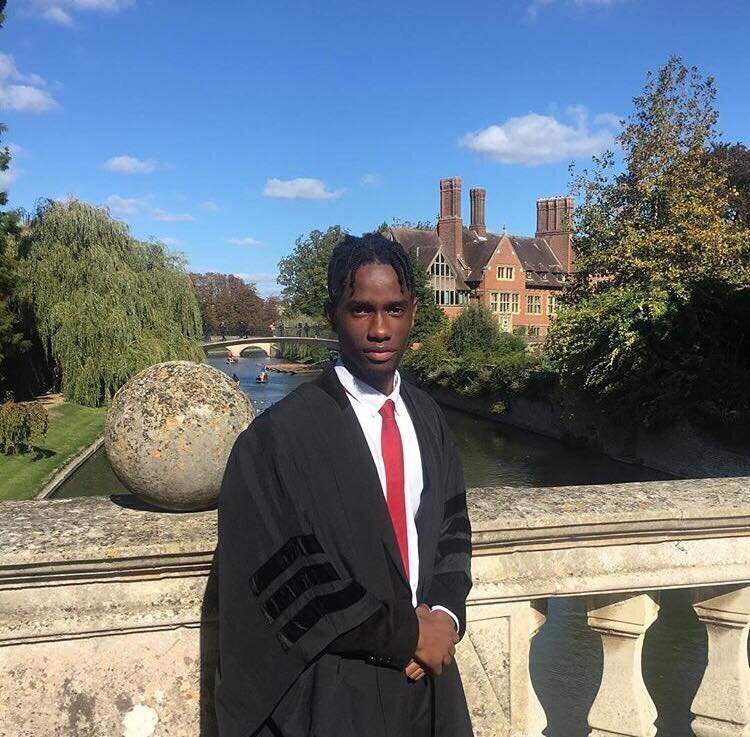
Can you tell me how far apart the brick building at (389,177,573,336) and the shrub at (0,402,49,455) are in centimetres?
3360

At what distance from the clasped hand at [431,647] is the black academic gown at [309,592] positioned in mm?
37

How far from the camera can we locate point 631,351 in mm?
19141

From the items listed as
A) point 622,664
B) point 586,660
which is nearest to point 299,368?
point 586,660

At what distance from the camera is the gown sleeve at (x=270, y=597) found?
1.60 metres

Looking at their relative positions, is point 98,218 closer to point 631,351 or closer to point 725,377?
point 631,351

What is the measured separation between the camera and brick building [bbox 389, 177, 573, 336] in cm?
4991

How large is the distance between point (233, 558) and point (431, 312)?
1616 inches

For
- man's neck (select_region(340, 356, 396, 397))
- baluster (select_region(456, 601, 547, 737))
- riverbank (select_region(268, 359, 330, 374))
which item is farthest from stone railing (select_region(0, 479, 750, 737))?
riverbank (select_region(268, 359, 330, 374))

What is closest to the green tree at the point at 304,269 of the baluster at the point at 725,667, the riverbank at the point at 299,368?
the riverbank at the point at 299,368

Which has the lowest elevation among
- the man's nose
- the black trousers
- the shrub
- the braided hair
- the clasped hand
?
the shrub

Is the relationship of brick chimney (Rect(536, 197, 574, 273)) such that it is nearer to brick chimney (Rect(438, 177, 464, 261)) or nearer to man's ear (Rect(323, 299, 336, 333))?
brick chimney (Rect(438, 177, 464, 261))

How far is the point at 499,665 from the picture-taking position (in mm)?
2166

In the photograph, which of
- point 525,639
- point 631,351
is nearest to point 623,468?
point 631,351

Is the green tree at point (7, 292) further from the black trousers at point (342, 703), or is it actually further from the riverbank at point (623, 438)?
the black trousers at point (342, 703)
